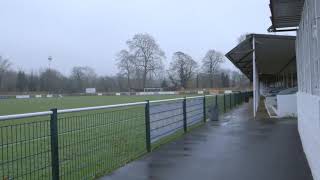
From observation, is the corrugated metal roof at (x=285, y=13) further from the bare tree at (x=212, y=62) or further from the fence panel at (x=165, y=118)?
the bare tree at (x=212, y=62)

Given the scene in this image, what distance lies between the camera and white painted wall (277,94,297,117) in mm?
21956

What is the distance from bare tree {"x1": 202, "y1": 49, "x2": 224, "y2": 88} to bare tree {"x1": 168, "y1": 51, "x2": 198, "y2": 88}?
11.3 feet

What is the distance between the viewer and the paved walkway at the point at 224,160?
8.16 meters

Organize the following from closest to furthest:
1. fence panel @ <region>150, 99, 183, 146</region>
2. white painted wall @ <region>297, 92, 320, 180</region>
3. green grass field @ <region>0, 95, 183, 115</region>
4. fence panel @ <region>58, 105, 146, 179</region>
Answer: white painted wall @ <region>297, 92, 320, 180</region> → fence panel @ <region>58, 105, 146, 179</region> → fence panel @ <region>150, 99, 183, 146</region> → green grass field @ <region>0, 95, 183, 115</region>

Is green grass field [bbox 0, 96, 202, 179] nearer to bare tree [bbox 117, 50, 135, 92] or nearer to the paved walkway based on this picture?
the paved walkway

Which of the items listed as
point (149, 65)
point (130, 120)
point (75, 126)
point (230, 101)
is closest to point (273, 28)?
point (130, 120)

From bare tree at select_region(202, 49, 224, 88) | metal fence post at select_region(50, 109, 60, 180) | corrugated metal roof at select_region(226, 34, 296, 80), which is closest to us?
metal fence post at select_region(50, 109, 60, 180)

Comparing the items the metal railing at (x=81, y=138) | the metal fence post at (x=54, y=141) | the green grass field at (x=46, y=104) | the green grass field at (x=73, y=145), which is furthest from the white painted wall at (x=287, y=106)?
the green grass field at (x=46, y=104)

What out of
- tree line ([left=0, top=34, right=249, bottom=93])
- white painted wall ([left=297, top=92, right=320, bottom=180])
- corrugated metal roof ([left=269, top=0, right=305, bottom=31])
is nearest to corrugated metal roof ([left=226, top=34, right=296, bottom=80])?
corrugated metal roof ([left=269, top=0, right=305, bottom=31])

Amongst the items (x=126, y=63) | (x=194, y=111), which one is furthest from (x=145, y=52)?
(x=194, y=111)

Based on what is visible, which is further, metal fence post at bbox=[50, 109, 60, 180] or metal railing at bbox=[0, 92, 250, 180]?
metal fence post at bbox=[50, 109, 60, 180]

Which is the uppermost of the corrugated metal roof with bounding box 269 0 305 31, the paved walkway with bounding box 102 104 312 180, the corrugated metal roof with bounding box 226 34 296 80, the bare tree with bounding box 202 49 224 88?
the bare tree with bounding box 202 49 224 88

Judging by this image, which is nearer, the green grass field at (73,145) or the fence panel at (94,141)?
the green grass field at (73,145)

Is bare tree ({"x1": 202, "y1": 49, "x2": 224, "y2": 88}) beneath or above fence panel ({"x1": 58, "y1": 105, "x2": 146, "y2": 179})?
above
